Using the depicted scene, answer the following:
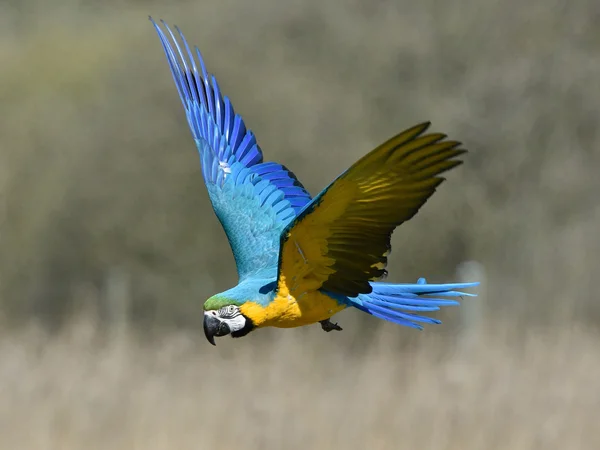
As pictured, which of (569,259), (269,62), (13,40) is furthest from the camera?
(13,40)

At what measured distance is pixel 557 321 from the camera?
7188 mm

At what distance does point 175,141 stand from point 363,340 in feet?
12.0

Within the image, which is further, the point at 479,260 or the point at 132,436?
the point at 479,260

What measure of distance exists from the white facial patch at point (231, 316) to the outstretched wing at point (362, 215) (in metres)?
0.15

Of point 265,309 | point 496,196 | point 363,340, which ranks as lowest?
point 265,309

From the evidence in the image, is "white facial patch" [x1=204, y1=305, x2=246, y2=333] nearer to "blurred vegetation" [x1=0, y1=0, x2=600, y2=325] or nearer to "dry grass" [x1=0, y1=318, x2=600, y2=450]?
"dry grass" [x1=0, y1=318, x2=600, y2=450]

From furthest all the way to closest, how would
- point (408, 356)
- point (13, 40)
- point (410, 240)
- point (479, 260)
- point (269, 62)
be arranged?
point (13, 40) < point (269, 62) < point (410, 240) < point (479, 260) < point (408, 356)

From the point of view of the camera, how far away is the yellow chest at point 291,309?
3084mm

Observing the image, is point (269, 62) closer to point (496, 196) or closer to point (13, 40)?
point (496, 196)

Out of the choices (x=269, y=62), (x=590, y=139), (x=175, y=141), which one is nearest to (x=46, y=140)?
(x=175, y=141)

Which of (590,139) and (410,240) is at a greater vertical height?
(590,139)

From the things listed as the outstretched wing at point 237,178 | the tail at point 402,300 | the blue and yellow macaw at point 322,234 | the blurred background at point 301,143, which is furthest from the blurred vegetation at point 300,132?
the tail at point 402,300

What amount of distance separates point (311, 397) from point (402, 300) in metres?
2.09

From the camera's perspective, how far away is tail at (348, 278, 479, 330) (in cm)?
347
